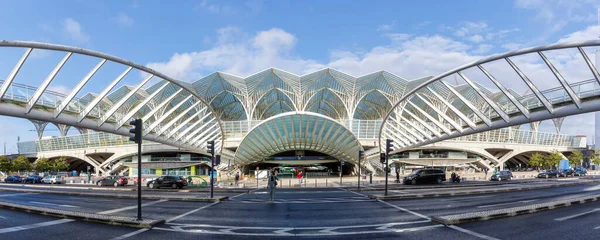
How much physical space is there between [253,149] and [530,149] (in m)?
78.9

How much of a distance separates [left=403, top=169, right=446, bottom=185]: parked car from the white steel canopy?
13238 mm

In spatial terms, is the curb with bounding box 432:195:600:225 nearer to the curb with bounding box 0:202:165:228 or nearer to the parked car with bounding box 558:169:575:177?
the curb with bounding box 0:202:165:228

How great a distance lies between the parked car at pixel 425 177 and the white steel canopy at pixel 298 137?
13.2m

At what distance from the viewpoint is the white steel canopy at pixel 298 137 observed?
4844 cm

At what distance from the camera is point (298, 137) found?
54.1 m

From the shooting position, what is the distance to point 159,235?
1060 centimetres

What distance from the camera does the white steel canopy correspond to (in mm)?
48438

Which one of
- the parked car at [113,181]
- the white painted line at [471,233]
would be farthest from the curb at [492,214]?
the parked car at [113,181]

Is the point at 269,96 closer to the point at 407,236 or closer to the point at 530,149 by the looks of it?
the point at 530,149

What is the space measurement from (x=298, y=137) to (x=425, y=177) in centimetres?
2098

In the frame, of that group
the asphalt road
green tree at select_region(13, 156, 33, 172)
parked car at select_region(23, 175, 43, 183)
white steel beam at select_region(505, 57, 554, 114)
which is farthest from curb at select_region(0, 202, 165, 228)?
green tree at select_region(13, 156, 33, 172)

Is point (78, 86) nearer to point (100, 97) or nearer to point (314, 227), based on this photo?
point (100, 97)

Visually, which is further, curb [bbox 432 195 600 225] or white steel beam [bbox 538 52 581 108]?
white steel beam [bbox 538 52 581 108]

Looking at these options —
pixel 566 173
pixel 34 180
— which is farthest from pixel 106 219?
pixel 566 173
